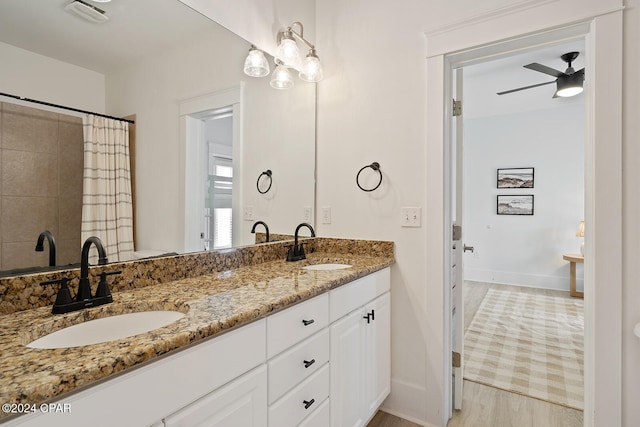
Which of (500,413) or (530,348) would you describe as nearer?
(500,413)

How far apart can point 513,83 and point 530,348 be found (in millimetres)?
2849

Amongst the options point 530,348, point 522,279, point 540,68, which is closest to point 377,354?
point 530,348

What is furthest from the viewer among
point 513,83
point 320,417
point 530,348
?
point 513,83

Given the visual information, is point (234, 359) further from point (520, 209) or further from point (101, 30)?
point (520, 209)

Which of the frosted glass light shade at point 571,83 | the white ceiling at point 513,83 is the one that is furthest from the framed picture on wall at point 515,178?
the frosted glass light shade at point 571,83

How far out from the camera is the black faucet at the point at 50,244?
1.02 meters

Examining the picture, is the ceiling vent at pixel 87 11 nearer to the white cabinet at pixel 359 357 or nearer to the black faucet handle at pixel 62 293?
the black faucet handle at pixel 62 293

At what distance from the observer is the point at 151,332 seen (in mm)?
771

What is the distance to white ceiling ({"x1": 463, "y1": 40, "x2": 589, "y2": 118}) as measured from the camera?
306 centimetres

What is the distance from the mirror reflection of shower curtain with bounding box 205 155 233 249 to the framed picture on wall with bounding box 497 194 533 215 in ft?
15.5

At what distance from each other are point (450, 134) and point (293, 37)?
110cm

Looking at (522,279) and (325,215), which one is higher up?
(325,215)

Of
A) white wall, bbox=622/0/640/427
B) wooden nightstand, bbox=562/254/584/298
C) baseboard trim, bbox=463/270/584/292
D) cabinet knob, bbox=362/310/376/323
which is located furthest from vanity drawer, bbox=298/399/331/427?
baseboard trim, bbox=463/270/584/292

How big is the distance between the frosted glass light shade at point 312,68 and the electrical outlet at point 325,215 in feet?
2.71
